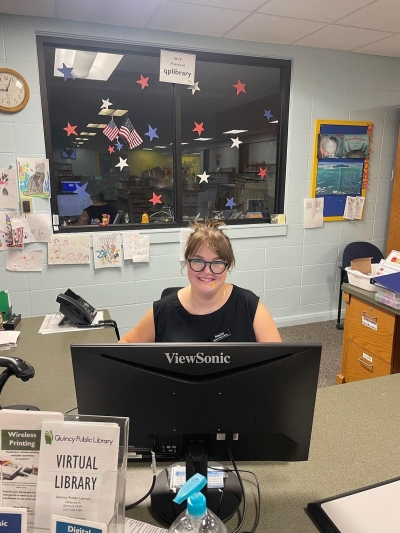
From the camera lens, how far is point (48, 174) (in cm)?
287

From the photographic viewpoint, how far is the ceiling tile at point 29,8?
2.41 meters

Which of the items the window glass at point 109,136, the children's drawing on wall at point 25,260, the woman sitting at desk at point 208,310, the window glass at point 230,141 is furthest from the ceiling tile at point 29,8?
the woman sitting at desk at point 208,310

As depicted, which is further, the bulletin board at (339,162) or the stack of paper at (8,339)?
the bulletin board at (339,162)

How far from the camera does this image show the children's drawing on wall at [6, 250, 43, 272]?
2.91 metres

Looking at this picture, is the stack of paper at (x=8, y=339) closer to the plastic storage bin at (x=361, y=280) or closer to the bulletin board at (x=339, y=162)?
the plastic storage bin at (x=361, y=280)

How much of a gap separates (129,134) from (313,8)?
1.55 meters

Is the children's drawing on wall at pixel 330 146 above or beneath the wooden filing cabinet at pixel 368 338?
above

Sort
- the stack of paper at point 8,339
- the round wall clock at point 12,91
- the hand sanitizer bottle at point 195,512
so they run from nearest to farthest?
the hand sanitizer bottle at point 195,512, the stack of paper at point 8,339, the round wall clock at point 12,91

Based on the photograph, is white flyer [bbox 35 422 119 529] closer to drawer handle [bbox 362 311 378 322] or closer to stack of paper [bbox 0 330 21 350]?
stack of paper [bbox 0 330 21 350]

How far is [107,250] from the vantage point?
3.14 m

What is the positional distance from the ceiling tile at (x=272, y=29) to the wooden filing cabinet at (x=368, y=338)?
6.21 ft

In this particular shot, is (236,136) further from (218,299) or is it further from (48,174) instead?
(218,299)

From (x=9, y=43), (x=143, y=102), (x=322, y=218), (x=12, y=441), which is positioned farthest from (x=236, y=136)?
(x=12, y=441)

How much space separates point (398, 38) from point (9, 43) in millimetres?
2894
